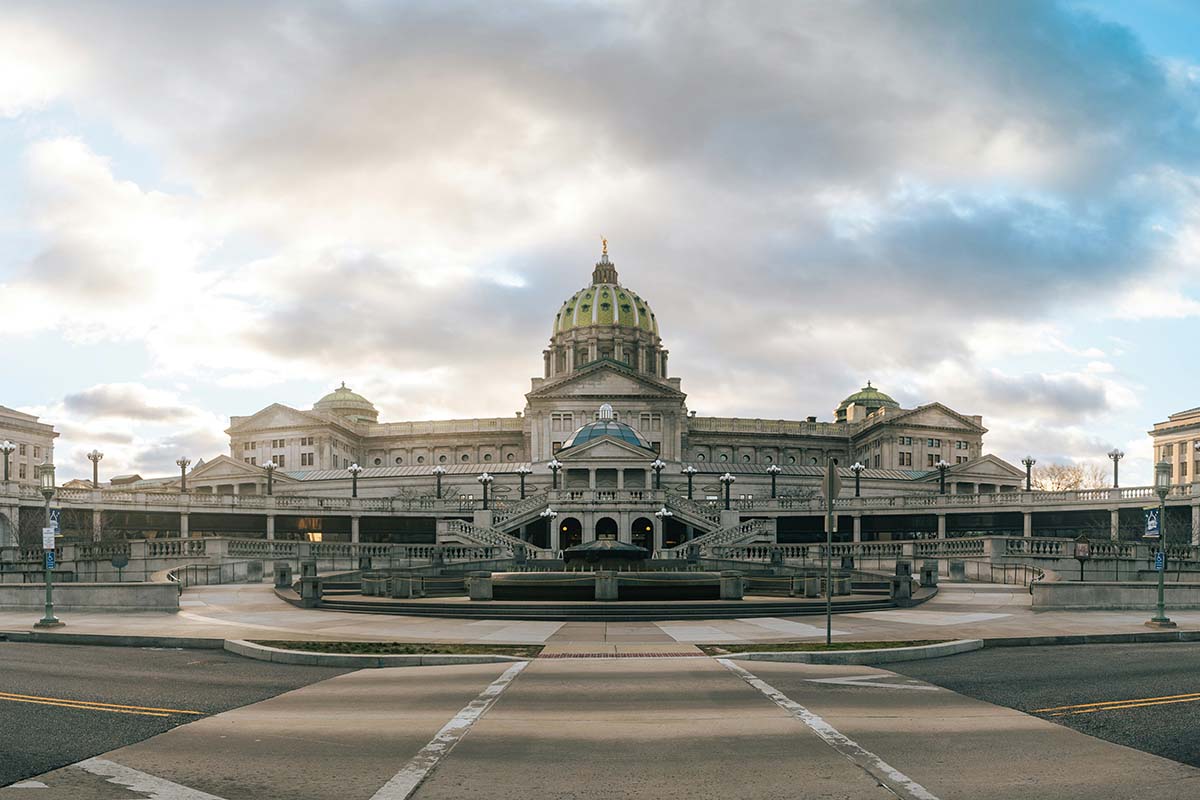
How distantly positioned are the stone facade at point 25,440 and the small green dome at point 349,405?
4769 centimetres

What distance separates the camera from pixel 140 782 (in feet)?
35.6

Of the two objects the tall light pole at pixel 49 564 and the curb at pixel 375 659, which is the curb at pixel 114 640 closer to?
the tall light pole at pixel 49 564

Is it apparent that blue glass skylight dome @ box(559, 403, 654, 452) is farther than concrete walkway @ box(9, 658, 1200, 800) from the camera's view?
Yes

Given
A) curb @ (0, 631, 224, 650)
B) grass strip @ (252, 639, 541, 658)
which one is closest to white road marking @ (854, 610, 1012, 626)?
grass strip @ (252, 639, 541, 658)

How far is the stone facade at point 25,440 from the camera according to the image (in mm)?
141125

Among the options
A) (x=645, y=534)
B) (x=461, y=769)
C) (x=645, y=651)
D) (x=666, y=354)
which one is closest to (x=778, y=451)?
(x=666, y=354)

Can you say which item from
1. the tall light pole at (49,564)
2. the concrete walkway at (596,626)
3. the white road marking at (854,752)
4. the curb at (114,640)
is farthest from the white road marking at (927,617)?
the tall light pole at (49,564)

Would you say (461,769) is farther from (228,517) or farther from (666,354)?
(666,354)

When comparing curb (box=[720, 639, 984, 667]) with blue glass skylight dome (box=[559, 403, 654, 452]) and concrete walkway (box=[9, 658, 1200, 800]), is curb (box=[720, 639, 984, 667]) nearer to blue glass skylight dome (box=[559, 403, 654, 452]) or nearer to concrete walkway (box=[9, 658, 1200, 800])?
concrete walkway (box=[9, 658, 1200, 800])

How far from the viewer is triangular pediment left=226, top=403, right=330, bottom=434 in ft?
494

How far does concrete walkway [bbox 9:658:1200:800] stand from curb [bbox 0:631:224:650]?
7385 millimetres

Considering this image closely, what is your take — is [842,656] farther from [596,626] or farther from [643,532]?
[643,532]

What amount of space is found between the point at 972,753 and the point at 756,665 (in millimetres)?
7889

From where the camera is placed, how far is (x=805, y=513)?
96562 millimetres
